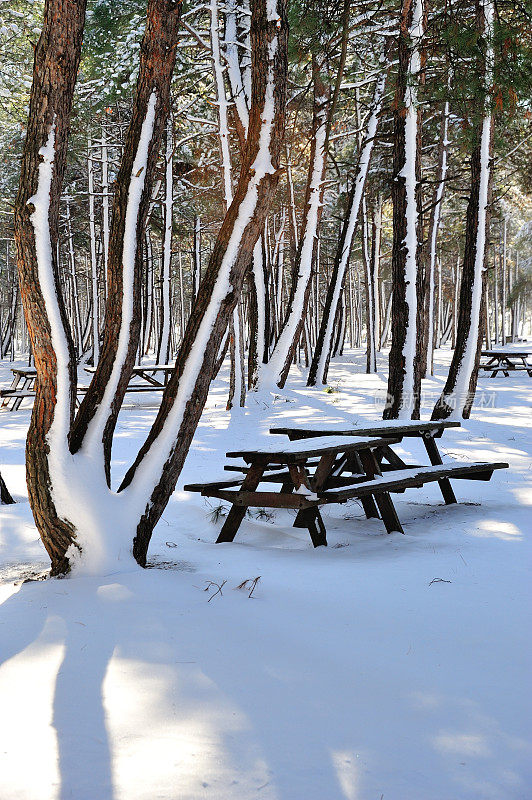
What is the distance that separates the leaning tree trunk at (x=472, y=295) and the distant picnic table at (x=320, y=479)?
5.70 metres

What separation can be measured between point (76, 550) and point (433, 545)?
2.40m

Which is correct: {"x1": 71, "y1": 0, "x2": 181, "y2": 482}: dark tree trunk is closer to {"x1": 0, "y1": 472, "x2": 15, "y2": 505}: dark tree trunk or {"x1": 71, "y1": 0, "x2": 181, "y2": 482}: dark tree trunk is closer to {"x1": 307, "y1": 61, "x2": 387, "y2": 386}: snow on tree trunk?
{"x1": 0, "y1": 472, "x2": 15, "y2": 505}: dark tree trunk

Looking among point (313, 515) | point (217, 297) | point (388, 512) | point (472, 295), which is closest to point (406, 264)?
point (472, 295)

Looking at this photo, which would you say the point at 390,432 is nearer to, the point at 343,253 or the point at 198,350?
the point at 198,350

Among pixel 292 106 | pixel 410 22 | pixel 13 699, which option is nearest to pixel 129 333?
pixel 13 699

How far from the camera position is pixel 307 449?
4781 mm

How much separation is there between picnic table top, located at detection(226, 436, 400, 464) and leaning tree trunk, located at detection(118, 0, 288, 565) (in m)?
0.63

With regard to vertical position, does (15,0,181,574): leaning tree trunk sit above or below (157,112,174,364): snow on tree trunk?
below

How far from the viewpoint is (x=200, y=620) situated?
131 inches

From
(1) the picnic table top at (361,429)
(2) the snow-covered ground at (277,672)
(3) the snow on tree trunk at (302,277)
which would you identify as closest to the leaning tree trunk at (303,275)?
(3) the snow on tree trunk at (302,277)

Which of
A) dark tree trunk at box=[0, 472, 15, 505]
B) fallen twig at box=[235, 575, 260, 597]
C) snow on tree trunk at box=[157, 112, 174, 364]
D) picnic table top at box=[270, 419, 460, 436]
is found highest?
snow on tree trunk at box=[157, 112, 174, 364]

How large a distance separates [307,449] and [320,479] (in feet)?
1.20

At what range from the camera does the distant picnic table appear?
4859 mm

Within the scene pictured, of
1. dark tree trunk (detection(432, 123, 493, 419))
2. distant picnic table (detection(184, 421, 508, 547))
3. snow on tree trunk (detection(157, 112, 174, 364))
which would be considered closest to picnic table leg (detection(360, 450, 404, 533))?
distant picnic table (detection(184, 421, 508, 547))
